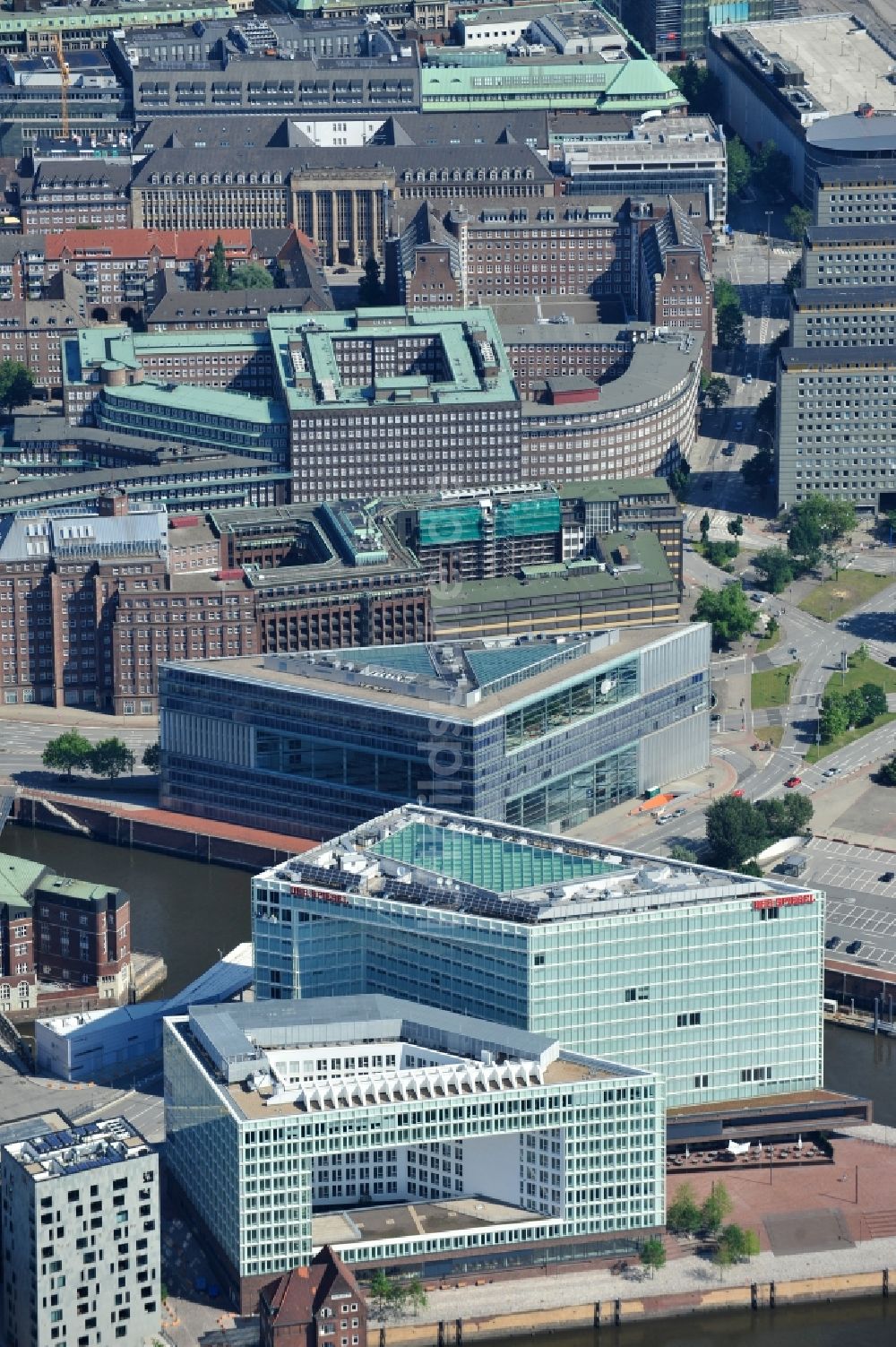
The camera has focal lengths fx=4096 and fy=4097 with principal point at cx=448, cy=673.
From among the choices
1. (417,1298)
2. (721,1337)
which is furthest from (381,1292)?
(721,1337)

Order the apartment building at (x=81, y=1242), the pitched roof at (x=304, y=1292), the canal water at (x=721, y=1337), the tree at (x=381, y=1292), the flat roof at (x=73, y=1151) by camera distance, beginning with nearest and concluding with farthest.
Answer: the apartment building at (x=81, y=1242)
the flat roof at (x=73, y=1151)
the pitched roof at (x=304, y=1292)
the tree at (x=381, y=1292)
the canal water at (x=721, y=1337)

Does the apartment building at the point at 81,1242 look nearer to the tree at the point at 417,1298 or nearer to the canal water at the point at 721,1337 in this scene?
the tree at the point at 417,1298

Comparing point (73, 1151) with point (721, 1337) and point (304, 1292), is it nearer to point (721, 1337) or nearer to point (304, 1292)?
point (304, 1292)

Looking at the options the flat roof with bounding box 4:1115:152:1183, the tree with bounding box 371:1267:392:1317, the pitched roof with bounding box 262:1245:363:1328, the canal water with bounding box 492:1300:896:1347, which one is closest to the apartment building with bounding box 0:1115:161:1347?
the flat roof with bounding box 4:1115:152:1183

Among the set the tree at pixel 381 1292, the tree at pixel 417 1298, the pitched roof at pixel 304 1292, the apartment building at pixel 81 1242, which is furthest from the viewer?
the tree at pixel 417 1298

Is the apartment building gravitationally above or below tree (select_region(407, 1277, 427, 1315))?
above

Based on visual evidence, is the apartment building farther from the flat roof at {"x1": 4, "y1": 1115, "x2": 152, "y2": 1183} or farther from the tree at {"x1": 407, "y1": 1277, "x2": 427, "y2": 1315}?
the tree at {"x1": 407, "y1": 1277, "x2": 427, "y2": 1315}

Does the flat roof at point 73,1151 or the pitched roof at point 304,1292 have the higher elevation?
the flat roof at point 73,1151

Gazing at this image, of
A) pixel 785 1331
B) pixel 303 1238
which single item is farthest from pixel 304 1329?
pixel 785 1331

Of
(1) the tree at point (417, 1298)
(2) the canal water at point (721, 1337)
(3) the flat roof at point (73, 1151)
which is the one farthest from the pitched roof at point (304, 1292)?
(2) the canal water at point (721, 1337)
